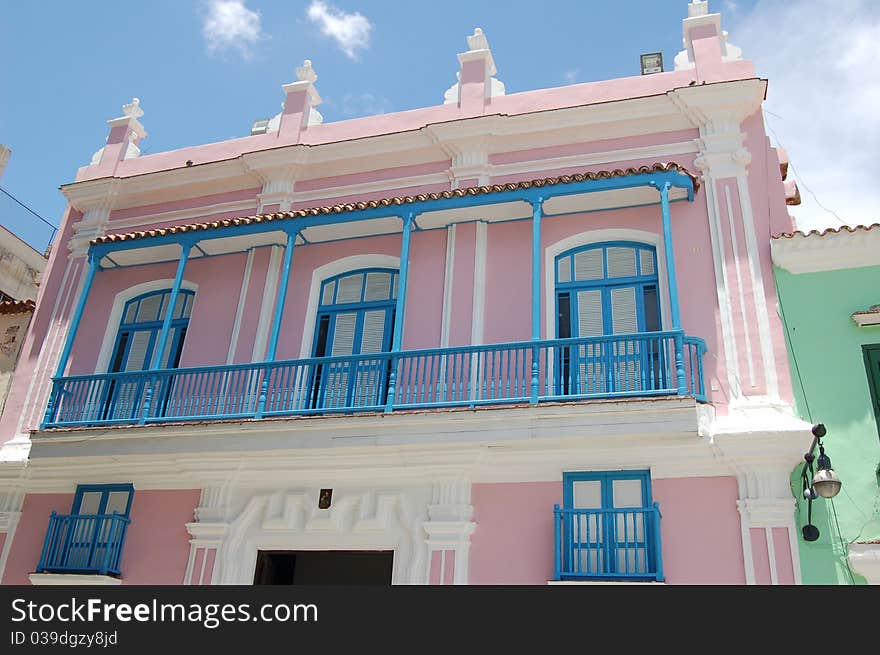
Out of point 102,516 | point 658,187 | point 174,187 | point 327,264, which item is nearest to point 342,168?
point 327,264

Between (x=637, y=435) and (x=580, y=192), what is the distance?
8.93 ft

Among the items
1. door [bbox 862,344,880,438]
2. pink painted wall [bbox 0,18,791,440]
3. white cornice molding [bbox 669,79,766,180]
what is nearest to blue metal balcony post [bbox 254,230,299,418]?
pink painted wall [bbox 0,18,791,440]

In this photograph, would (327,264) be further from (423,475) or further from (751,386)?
(751,386)

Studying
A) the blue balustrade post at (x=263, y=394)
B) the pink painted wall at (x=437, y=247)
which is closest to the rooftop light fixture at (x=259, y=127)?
the pink painted wall at (x=437, y=247)

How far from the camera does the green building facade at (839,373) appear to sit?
6.90 m

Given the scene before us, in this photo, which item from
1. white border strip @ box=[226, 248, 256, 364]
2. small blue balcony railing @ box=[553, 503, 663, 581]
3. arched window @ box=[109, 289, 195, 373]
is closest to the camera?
small blue balcony railing @ box=[553, 503, 663, 581]

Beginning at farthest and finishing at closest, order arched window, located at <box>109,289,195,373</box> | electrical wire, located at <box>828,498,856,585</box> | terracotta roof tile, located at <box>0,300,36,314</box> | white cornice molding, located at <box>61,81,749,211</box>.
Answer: terracotta roof tile, located at <box>0,300,36,314</box>, arched window, located at <box>109,289,195,373</box>, white cornice molding, located at <box>61,81,749,211</box>, electrical wire, located at <box>828,498,856,585</box>

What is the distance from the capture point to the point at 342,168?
10711 mm

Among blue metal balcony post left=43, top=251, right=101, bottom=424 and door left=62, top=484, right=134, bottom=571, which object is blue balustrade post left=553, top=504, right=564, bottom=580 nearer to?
door left=62, top=484, right=134, bottom=571

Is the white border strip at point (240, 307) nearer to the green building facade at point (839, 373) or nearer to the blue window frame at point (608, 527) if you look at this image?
the blue window frame at point (608, 527)

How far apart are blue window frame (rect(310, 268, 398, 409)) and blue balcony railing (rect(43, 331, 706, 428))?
3 centimetres

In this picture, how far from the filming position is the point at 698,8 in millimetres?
10273

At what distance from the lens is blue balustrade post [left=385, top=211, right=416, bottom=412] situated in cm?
813

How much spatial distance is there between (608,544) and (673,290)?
242 cm
